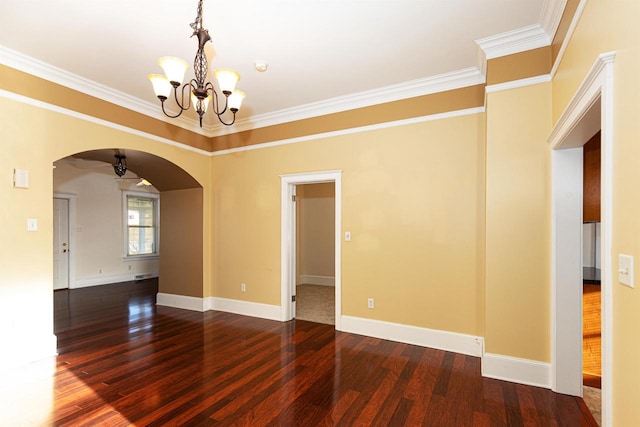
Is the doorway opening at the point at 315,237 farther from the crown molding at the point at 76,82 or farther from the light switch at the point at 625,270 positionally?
the light switch at the point at 625,270

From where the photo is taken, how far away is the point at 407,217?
12.0 ft

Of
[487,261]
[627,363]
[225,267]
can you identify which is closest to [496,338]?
[487,261]

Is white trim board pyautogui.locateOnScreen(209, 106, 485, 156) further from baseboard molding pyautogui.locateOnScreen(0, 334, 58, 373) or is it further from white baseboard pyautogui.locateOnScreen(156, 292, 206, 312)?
baseboard molding pyautogui.locateOnScreen(0, 334, 58, 373)

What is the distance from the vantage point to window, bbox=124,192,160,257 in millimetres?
7919

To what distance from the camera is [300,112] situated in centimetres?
436

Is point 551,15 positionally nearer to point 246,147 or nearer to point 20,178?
point 246,147

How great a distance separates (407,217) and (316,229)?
3768 millimetres

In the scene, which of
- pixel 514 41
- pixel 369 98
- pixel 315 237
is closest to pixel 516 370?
pixel 514 41

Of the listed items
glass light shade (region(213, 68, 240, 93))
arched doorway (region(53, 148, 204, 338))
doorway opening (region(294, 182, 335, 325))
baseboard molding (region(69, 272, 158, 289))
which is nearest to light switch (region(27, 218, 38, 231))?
arched doorway (region(53, 148, 204, 338))

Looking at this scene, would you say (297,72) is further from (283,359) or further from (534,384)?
(534,384)

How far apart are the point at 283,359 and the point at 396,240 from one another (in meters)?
1.81

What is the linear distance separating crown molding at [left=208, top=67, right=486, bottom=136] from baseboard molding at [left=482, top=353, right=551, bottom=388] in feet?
8.97

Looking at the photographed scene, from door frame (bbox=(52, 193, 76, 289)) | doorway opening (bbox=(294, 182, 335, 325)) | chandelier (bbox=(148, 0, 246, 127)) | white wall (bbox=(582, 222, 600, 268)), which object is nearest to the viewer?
chandelier (bbox=(148, 0, 246, 127))

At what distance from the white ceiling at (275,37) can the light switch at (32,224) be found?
1.52 m
